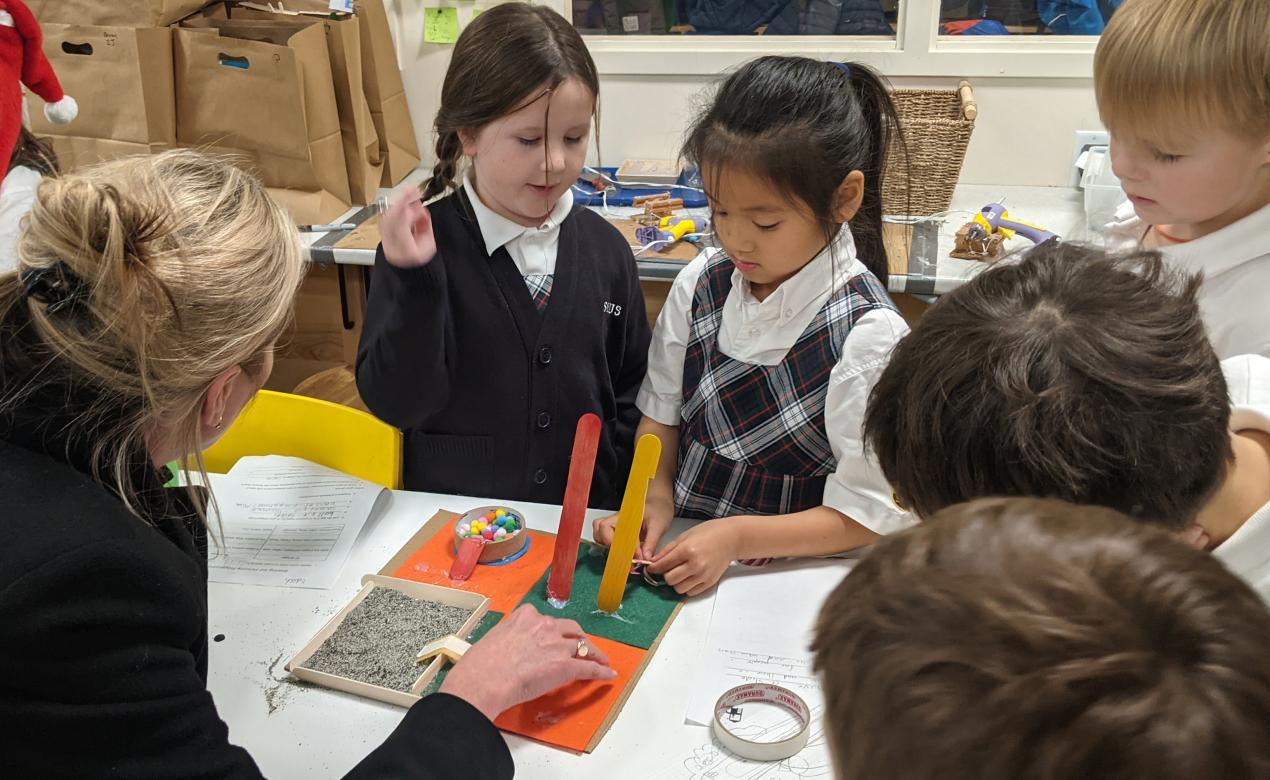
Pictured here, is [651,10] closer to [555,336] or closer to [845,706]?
[555,336]

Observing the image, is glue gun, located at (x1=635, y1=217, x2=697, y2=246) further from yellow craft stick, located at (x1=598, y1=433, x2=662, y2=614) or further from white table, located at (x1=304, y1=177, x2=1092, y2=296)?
yellow craft stick, located at (x1=598, y1=433, x2=662, y2=614)

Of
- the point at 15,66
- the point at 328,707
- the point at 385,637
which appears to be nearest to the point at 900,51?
the point at 15,66

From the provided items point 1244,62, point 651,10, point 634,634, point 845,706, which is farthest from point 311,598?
point 651,10

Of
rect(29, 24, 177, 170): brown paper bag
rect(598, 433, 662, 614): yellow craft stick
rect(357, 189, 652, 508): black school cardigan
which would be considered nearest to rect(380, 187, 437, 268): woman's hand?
rect(357, 189, 652, 508): black school cardigan

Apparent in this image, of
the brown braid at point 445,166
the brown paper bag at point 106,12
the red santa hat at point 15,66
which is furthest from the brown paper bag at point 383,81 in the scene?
the brown braid at point 445,166

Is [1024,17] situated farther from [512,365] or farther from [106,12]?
[106,12]

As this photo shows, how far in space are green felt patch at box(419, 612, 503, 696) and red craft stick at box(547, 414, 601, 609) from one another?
68 millimetres

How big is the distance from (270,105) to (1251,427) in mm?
2081

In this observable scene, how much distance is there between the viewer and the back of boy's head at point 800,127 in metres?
1.18

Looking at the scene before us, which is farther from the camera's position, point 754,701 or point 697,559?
point 697,559

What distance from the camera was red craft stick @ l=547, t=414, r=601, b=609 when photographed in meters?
1.12

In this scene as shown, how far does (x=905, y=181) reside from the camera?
229cm

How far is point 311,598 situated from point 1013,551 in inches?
36.4

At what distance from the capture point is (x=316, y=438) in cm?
144
